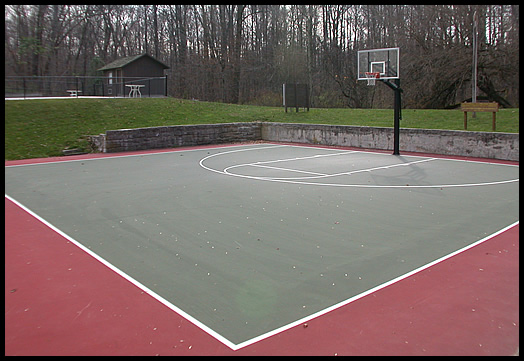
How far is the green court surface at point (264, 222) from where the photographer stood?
18.2 ft

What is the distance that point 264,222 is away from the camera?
28.5 feet

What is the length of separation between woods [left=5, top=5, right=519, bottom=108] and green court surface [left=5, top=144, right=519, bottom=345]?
2158 cm

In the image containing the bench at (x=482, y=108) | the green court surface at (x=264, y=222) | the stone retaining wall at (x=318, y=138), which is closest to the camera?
the green court surface at (x=264, y=222)

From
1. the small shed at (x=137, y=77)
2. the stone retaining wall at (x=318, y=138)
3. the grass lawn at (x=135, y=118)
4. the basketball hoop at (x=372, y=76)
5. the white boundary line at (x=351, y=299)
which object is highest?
the small shed at (x=137, y=77)

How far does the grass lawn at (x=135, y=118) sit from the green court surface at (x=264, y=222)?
4.31 meters

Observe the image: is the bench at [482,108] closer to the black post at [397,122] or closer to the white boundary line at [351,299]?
the black post at [397,122]

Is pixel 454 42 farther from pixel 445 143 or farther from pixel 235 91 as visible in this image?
pixel 235 91

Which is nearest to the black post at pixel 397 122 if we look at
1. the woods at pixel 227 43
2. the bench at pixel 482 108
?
the bench at pixel 482 108

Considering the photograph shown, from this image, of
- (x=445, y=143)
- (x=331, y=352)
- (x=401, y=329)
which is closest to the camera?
(x=331, y=352)

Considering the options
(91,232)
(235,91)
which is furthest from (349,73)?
(91,232)

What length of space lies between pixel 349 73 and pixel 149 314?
37.6 metres

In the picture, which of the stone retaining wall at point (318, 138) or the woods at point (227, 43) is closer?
the stone retaining wall at point (318, 138)

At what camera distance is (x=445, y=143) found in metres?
18.5

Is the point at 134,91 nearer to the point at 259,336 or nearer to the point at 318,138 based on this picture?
the point at 318,138
